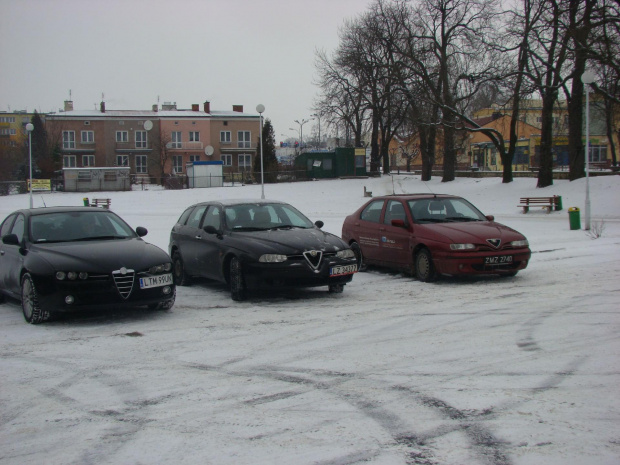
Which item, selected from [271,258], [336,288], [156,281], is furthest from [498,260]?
[156,281]

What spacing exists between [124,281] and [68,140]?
3009 inches

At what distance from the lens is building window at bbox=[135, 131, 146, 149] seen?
266 ft

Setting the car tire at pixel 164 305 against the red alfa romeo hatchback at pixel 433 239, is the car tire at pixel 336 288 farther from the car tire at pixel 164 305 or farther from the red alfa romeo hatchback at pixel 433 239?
the car tire at pixel 164 305

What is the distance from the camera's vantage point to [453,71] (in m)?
45.1

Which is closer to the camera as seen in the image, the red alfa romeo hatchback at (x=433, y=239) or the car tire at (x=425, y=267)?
the red alfa romeo hatchback at (x=433, y=239)

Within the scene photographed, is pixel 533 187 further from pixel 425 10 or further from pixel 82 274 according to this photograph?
pixel 82 274

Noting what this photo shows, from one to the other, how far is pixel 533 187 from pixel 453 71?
10238mm

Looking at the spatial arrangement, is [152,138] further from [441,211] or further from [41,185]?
[441,211]

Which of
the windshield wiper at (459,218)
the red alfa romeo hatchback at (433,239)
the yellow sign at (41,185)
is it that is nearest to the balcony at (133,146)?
the yellow sign at (41,185)

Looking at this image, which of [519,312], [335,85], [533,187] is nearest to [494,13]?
[533,187]

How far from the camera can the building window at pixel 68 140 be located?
79.5 meters

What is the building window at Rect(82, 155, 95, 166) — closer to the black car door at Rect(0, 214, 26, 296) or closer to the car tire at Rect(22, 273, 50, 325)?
the black car door at Rect(0, 214, 26, 296)

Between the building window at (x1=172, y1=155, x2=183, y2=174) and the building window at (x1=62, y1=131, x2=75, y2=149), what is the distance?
11.8 metres

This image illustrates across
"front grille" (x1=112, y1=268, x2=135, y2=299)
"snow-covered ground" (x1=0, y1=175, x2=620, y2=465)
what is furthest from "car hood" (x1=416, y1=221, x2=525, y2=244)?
"front grille" (x1=112, y1=268, x2=135, y2=299)
